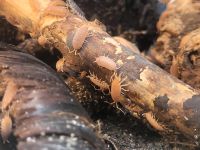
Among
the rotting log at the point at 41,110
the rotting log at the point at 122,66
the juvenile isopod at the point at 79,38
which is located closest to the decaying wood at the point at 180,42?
the rotting log at the point at 122,66

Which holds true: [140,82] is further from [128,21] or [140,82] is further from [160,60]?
[128,21]

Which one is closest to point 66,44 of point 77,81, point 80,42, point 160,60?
point 80,42

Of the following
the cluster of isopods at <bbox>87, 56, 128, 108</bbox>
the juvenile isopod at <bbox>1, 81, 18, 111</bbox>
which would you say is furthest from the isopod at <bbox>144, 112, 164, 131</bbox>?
the juvenile isopod at <bbox>1, 81, 18, 111</bbox>

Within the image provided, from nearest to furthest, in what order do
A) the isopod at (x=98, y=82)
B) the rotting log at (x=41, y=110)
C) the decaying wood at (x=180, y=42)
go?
the rotting log at (x=41, y=110), the isopod at (x=98, y=82), the decaying wood at (x=180, y=42)

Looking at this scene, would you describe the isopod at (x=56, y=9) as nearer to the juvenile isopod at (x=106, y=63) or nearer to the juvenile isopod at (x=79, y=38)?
the juvenile isopod at (x=79, y=38)

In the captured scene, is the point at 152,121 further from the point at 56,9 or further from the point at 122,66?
the point at 56,9

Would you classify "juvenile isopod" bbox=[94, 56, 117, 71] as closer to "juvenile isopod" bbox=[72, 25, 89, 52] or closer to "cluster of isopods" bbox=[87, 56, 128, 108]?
"cluster of isopods" bbox=[87, 56, 128, 108]
